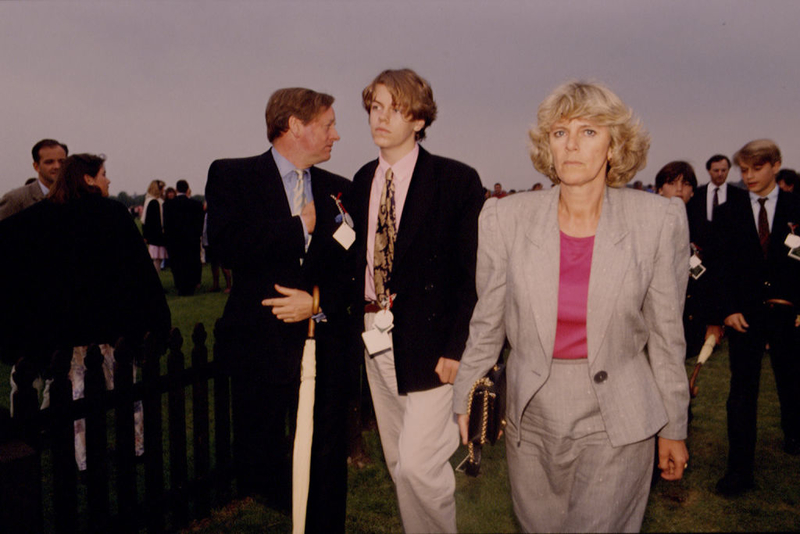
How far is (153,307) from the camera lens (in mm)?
4648

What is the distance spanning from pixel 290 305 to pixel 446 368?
0.89 meters

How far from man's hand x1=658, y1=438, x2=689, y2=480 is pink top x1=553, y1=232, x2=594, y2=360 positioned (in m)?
0.45

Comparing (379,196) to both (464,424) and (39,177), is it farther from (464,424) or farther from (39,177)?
(39,177)

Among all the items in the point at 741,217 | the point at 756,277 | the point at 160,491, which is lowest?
the point at 160,491

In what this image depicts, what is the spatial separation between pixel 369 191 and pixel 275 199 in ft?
1.70

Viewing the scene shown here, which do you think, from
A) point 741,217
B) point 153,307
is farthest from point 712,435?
point 153,307

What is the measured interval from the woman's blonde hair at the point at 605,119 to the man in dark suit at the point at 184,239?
13.5m

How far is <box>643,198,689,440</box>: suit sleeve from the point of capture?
2289 mm

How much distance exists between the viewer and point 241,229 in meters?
3.39

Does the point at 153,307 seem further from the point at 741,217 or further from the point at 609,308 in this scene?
the point at 741,217

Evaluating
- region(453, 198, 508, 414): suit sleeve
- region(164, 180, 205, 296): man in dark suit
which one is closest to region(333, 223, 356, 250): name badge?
region(453, 198, 508, 414): suit sleeve

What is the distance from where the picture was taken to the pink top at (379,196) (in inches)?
134

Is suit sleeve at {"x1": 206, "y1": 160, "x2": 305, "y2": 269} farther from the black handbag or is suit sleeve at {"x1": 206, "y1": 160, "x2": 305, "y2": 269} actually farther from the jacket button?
the jacket button

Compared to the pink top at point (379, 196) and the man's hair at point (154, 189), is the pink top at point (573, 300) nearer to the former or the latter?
the pink top at point (379, 196)
